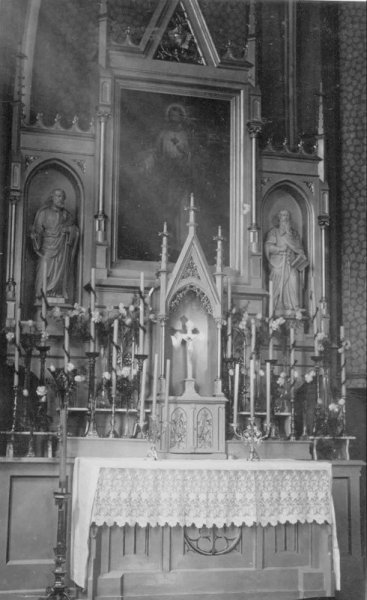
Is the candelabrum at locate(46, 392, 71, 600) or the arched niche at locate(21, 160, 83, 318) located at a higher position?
the arched niche at locate(21, 160, 83, 318)

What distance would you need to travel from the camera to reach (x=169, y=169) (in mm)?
8984

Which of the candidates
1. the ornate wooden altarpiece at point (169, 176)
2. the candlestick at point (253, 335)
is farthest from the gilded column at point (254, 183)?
the candlestick at point (253, 335)

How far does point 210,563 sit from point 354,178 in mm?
4983

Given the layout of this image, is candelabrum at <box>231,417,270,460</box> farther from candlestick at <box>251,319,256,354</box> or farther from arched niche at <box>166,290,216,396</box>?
candlestick at <box>251,319,256,354</box>

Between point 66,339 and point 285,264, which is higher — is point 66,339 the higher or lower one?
the lower one

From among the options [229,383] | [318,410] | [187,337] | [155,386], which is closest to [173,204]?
[187,337]

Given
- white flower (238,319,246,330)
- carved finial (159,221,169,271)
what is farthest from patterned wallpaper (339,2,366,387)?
carved finial (159,221,169,271)

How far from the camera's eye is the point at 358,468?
26.5ft

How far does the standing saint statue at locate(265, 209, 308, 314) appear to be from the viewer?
8.98 m

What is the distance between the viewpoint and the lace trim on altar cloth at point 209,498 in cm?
664

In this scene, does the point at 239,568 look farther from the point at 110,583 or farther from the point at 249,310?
the point at 249,310

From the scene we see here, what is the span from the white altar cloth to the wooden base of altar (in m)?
0.14

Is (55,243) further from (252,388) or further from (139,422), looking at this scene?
(252,388)

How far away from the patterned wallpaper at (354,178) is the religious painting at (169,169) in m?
1.60
